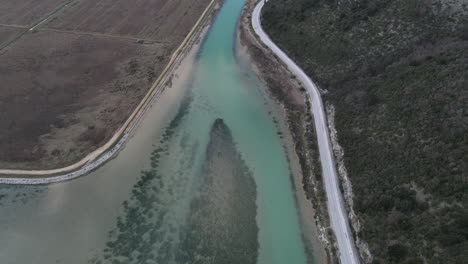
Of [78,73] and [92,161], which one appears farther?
[78,73]

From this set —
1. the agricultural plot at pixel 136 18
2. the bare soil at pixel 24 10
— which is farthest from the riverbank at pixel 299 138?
the bare soil at pixel 24 10

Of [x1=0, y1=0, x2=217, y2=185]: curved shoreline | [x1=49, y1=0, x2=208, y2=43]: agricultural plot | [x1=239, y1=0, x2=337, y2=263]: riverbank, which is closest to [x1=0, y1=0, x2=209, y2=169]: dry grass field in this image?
[x1=49, y1=0, x2=208, y2=43]: agricultural plot

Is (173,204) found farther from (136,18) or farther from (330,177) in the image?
(136,18)

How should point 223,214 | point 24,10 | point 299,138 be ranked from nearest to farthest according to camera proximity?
point 223,214 → point 299,138 → point 24,10

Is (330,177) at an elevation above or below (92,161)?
below

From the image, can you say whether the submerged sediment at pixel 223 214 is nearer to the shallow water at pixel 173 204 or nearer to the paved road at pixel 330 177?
the shallow water at pixel 173 204

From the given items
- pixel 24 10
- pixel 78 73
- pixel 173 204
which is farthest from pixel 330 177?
pixel 24 10
